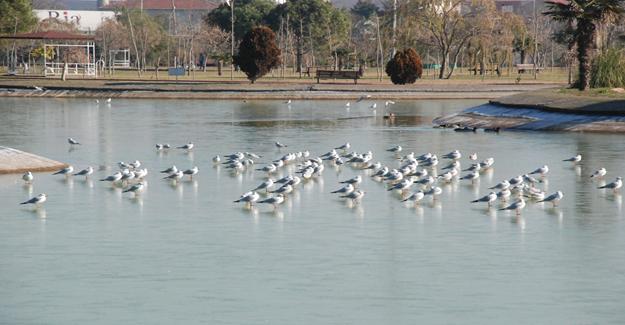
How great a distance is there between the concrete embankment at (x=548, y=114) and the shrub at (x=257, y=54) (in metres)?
25.0

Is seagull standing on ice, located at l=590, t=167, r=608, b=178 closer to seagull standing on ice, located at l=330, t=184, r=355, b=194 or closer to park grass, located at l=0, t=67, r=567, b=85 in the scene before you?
seagull standing on ice, located at l=330, t=184, r=355, b=194

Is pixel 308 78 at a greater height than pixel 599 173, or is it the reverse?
pixel 308 78

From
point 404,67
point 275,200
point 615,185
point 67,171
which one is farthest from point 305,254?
point 404,67

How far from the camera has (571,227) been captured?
70.3 ft

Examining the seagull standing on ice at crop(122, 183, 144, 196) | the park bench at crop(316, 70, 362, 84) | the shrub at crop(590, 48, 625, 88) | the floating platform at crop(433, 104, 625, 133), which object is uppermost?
the shrub at crop(590, 48, 625, 88)

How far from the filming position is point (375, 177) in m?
29.0

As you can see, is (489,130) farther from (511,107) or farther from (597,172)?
(597,172)

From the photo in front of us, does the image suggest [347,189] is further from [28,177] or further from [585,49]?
[585,49]

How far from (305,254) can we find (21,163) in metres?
12.9

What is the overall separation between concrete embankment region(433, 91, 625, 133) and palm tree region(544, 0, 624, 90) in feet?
8.31

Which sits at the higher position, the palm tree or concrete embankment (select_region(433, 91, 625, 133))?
the palm tree

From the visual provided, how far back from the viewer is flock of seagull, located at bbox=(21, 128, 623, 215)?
2417 centimetres

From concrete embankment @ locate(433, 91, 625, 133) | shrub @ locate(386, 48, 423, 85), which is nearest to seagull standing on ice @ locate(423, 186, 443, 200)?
concrete embankment @ locate(433, 91, 625, 133)

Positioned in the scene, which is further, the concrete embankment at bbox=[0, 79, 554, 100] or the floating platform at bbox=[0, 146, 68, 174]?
the concrete embankment at bbox=[0, 79, 554, 100]
